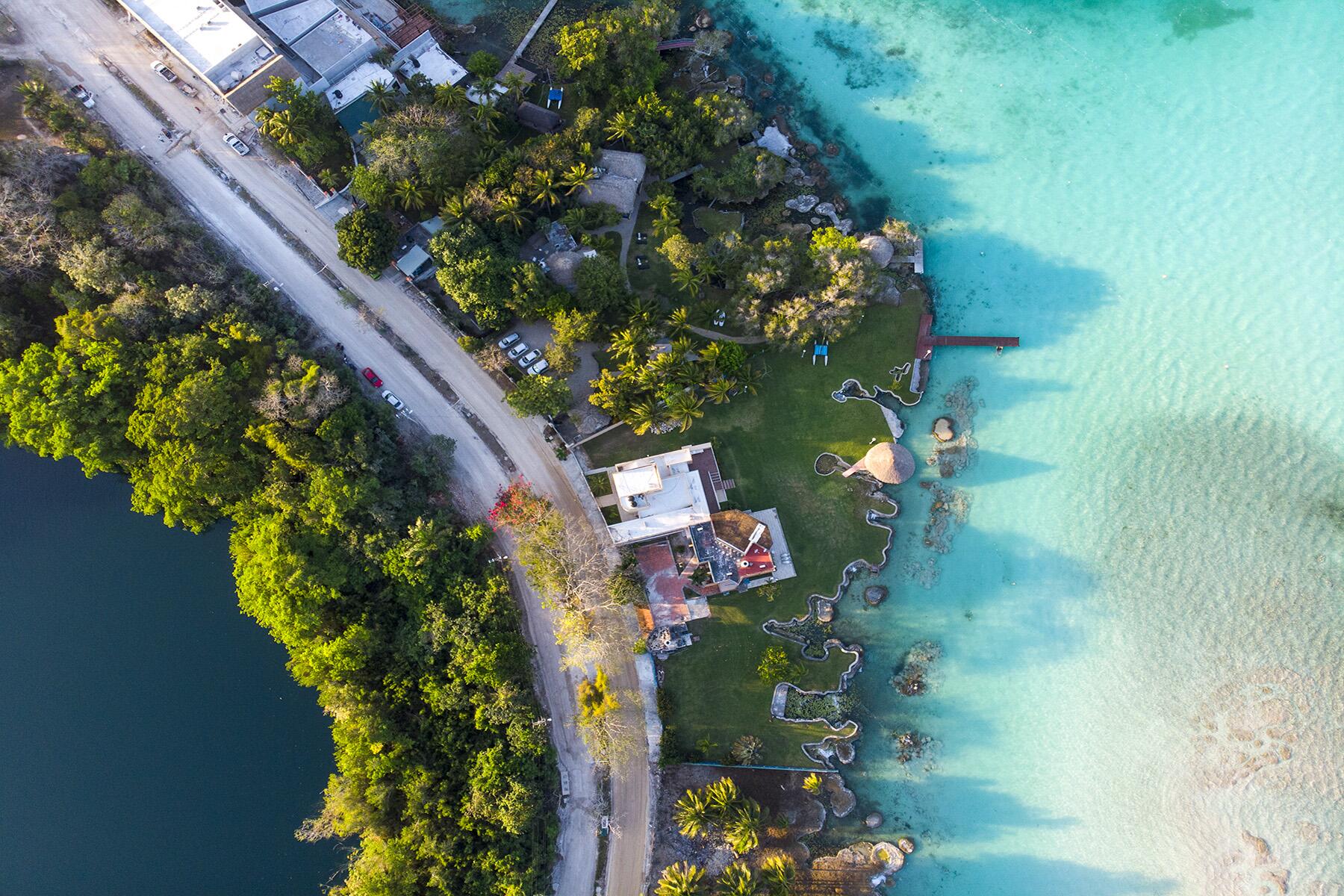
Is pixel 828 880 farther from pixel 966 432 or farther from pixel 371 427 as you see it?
pixel 371 427

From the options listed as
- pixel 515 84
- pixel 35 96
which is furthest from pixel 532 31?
pixel 35 96

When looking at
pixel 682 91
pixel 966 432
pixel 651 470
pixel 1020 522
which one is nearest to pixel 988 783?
pixel 1020 522

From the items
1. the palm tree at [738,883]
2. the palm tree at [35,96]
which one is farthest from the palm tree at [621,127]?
the palm tree at [738,883]

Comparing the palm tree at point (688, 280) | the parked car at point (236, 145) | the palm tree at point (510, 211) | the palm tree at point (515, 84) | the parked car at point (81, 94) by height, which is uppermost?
the parked car at point (81, 94)

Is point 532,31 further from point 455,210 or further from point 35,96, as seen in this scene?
point 35,96

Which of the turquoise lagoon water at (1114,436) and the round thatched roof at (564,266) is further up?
the round thatched roof at (564,266)

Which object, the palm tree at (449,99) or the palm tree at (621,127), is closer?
the palm tree at (449,99)

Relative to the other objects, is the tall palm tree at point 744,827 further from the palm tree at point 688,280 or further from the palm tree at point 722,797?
the palm tree at point 688,280
